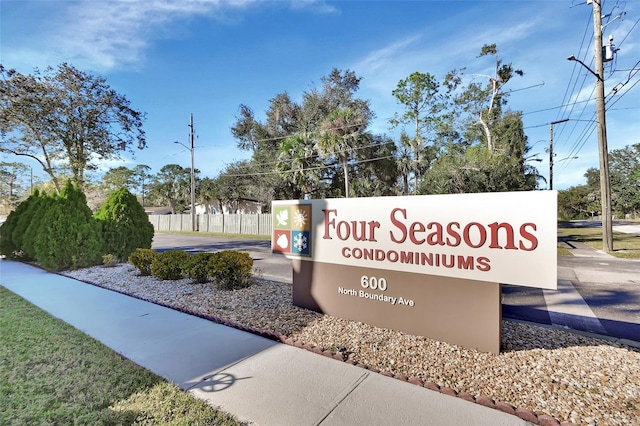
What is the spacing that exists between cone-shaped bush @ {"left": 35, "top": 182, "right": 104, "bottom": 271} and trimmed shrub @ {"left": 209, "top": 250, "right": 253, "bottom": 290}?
194 inches

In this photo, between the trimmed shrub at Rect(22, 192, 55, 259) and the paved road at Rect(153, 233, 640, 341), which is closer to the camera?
the paved road at Rect(153, 233, 640, 341)

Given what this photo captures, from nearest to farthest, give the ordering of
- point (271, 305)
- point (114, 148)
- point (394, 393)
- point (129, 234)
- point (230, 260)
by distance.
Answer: point (394, 393), point (271, 305), point (230, 260), point (129, 234), point (114, 148)

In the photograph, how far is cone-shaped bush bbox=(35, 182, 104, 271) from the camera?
27.2ft

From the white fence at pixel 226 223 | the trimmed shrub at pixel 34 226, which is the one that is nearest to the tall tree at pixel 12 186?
the white fence at pixel 226 223

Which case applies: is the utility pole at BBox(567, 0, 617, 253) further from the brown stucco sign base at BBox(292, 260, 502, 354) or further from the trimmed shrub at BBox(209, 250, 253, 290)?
the trimmed shrub at BBox(209, 250, 253, 290)

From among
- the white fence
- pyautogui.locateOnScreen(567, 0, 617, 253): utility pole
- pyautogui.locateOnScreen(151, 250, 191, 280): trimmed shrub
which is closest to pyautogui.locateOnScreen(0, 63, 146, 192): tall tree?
the white fence

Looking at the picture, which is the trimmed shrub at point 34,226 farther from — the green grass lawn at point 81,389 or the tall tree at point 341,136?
the tall tree at point 341,136

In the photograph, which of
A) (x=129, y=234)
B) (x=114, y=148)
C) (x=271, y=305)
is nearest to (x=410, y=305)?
(x=271, y=305)

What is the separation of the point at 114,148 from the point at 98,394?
19.5 meters

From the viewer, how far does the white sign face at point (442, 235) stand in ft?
9.76

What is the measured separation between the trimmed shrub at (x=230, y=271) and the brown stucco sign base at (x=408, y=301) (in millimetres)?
1642

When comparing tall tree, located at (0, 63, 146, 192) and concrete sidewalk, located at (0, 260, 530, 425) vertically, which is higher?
tall tree, located at (0, 63, 146, 192)

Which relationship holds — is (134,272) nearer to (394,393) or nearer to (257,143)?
(394,393)

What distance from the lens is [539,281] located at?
294cm
